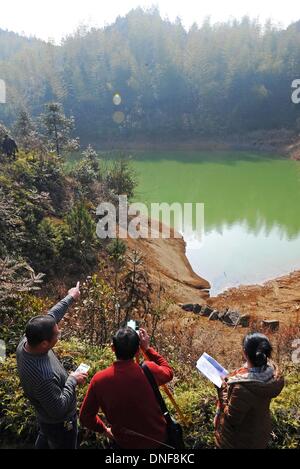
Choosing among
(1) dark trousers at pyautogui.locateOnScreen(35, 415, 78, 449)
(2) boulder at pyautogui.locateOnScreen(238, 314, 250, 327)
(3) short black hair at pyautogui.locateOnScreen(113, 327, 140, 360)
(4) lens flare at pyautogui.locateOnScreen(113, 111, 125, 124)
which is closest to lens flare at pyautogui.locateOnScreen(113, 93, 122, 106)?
(4) lens flare at pyautogui.locateOnScreen(113, 111, 125, 124)

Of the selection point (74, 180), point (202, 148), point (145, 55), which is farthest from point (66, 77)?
point (74, 180)

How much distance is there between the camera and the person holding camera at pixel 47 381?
2082 millimetres

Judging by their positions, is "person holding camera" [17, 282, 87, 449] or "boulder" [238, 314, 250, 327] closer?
"person holding camera" [17, 282, 87, 449]

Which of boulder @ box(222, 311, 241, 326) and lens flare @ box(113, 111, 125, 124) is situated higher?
lens flare @ box(113, 111, 125, 124)

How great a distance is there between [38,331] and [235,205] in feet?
57.0

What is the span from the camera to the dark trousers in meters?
2.25

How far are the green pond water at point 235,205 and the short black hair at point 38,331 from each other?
29.0 feet

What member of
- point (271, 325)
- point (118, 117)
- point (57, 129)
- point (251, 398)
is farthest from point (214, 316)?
point (118, 117)

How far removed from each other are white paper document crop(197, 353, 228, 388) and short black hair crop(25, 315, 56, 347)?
88 cm

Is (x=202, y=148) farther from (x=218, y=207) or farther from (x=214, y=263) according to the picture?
(x=214, y=263)

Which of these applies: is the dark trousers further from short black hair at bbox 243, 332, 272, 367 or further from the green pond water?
the green pond water

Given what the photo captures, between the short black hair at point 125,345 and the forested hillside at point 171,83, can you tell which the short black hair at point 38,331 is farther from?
the forested hillside at point 171,83

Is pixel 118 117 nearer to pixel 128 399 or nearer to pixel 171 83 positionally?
pixel 171 83
